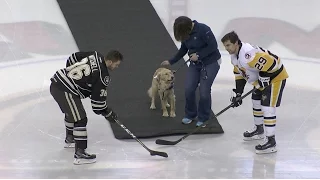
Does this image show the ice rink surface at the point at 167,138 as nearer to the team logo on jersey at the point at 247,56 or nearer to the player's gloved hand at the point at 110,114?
the player's gloved hand at the point at 110,114

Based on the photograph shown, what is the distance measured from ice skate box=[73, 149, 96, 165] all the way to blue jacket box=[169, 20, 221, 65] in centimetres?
124

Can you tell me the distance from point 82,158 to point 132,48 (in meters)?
2.53

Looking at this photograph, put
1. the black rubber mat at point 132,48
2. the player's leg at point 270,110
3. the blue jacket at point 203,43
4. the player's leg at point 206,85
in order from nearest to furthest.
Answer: the player's leg at point 270,110, the blue jacket at point 203,43, the player's leg at point 206,85, the black rubber mat at point 132,48

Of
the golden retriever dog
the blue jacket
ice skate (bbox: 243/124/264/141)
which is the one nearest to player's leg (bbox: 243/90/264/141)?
ice skate (bbox: 243/124/264/141)

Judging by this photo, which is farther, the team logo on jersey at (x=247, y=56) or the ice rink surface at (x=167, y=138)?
the team logo on jersey at (x=247, y=56)

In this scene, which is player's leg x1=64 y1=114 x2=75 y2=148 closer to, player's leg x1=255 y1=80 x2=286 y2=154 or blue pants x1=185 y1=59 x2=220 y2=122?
blue pants x1=185 y1=59 x2=220 y2=122

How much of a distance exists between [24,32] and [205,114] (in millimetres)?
3156

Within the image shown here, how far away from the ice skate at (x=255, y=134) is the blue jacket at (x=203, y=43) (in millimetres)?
660

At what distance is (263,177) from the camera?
12.7 feet

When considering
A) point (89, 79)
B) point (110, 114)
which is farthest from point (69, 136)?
point (89, 79)

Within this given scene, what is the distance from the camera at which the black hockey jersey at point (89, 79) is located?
3.98 metres

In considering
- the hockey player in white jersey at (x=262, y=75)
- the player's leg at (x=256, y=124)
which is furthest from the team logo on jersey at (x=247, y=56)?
the player's leg at (x=256, y=124)

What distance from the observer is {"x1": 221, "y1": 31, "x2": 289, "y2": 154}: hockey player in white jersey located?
4.20 m

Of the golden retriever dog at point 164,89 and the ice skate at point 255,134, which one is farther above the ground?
the golden retriever dog at point 164,89
